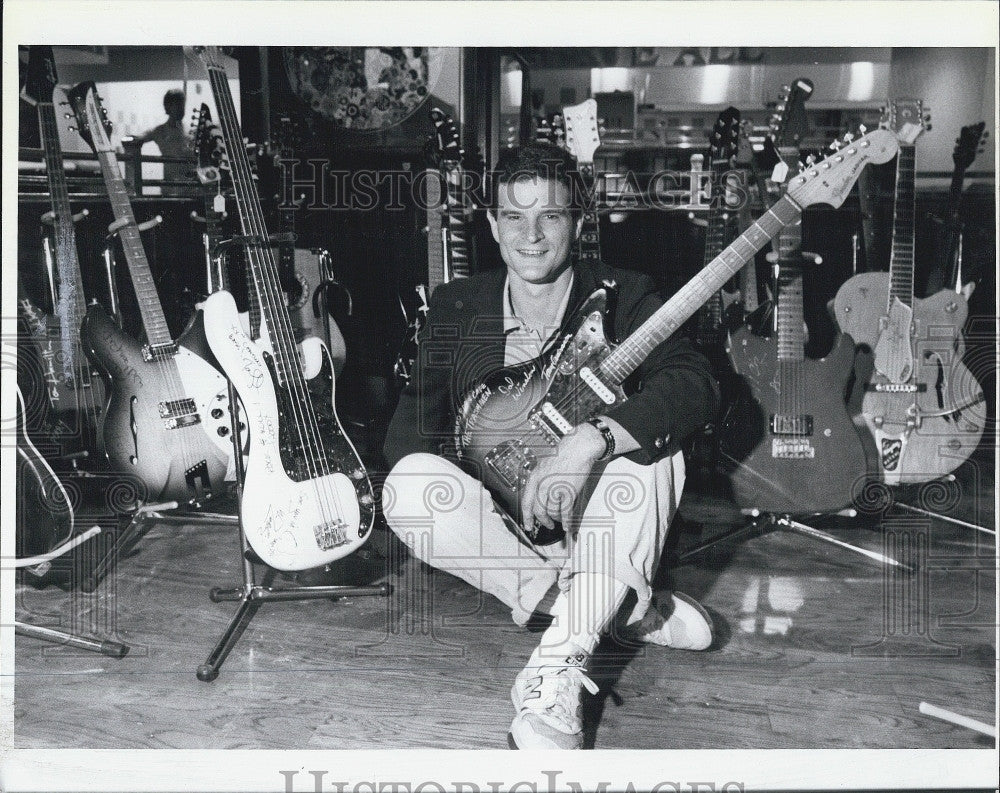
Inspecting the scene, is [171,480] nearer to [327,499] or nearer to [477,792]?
[327,499]

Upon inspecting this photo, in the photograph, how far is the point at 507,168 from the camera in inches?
77.5

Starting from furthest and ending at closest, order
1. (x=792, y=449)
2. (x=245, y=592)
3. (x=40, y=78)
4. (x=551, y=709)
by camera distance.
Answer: (x=792, y=449) < (x=245, y=592) < (x=40, y=78) < (x=551, y=709)

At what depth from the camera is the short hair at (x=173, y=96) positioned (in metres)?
1.94

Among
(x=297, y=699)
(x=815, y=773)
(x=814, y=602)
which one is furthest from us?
(x=814, y=602)

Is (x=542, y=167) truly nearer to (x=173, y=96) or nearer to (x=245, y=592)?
(x=173, y=96)

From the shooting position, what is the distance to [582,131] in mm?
1978

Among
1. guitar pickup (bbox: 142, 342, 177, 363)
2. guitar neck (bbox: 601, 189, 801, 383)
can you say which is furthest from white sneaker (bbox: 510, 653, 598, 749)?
guitar pickup (bbox: 142, 342, 177, 363)

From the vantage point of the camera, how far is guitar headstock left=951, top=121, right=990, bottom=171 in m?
2.00

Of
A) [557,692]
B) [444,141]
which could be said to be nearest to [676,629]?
[557,692]

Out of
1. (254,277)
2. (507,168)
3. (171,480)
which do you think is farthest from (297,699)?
(507,168)

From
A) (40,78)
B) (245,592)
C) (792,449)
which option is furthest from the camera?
(792,449)

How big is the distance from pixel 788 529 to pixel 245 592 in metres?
1.31

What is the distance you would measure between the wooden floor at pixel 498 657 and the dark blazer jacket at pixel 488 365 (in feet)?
0.79

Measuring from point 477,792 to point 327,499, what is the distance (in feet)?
2.32
